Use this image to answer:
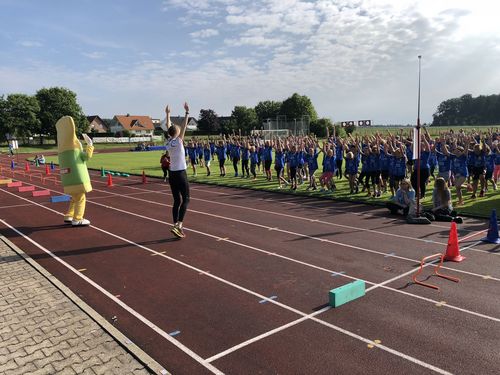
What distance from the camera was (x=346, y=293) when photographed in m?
5.89

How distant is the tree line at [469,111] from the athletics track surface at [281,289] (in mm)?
94441

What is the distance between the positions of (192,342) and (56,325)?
1.96m

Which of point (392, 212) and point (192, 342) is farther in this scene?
point (392, 212)

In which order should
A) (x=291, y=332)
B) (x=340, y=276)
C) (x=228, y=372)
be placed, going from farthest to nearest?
(x=340, y=276) < (x=291, y=332) < (x=228, y=372)

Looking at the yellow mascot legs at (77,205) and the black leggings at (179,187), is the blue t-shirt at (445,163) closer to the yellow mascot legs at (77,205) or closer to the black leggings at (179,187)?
the black leggings at (179,187)

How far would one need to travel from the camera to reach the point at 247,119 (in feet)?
270

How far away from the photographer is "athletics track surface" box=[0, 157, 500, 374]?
15.0 ft

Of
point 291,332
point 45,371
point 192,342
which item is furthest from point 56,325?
point 291,332

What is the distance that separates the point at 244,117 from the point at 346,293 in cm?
7825

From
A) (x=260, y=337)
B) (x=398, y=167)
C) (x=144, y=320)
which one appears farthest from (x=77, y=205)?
(x=398, y=167)

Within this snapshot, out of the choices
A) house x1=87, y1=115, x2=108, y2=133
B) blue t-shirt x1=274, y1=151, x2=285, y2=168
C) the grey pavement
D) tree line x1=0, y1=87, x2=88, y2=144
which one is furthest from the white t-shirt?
house x1=87, y1=115, x2=108, y2=133

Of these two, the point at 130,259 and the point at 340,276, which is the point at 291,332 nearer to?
the point at 340,276

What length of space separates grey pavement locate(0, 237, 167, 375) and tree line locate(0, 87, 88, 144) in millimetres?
71473

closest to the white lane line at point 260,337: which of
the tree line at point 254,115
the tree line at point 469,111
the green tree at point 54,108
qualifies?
the tree line at point 254,115
